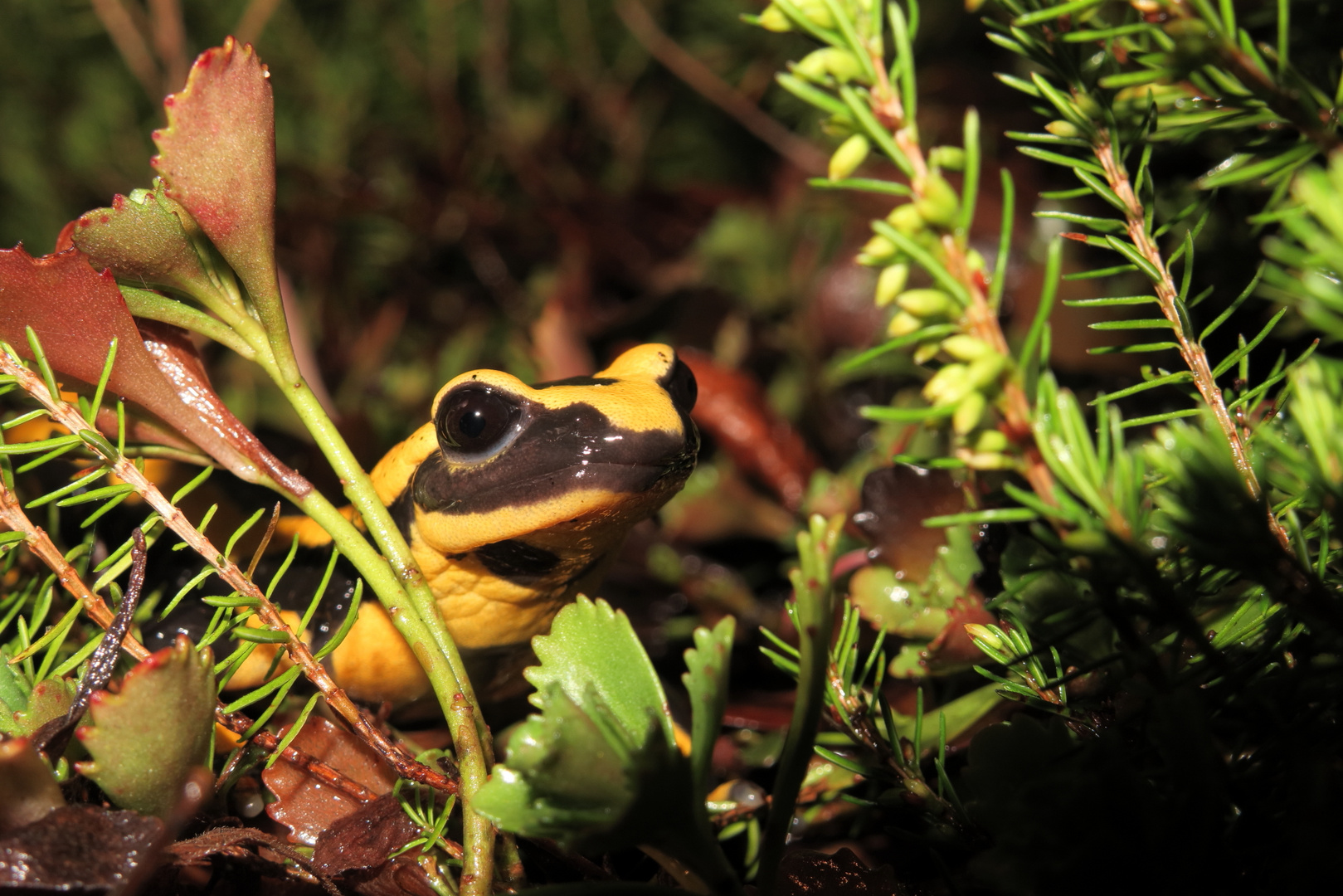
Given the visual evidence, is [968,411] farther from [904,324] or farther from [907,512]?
[907,512]

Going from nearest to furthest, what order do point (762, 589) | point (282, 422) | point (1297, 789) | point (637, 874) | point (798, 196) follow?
point (1297, 789), point (637, 874), point (762, 589), point (282, 422), point (798, 196)

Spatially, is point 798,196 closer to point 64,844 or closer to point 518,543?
point 518,543

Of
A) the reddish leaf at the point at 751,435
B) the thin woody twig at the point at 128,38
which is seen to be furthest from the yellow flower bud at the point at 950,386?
the thin woody twig at the point at 128,38

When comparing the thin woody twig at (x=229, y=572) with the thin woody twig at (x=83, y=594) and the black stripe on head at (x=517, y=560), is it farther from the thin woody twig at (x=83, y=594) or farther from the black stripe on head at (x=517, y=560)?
the black stripe on head at (x=517, y=560)

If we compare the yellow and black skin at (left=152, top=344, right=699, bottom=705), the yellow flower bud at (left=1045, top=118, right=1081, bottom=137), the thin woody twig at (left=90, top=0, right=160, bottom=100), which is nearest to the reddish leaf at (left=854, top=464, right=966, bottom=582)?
the yellow and black skin at (left=152, top=344, right=699, bottom=705)

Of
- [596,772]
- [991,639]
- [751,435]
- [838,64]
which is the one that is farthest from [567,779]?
[751,435]

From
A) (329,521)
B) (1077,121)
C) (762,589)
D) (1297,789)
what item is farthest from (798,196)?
(1297,789)
